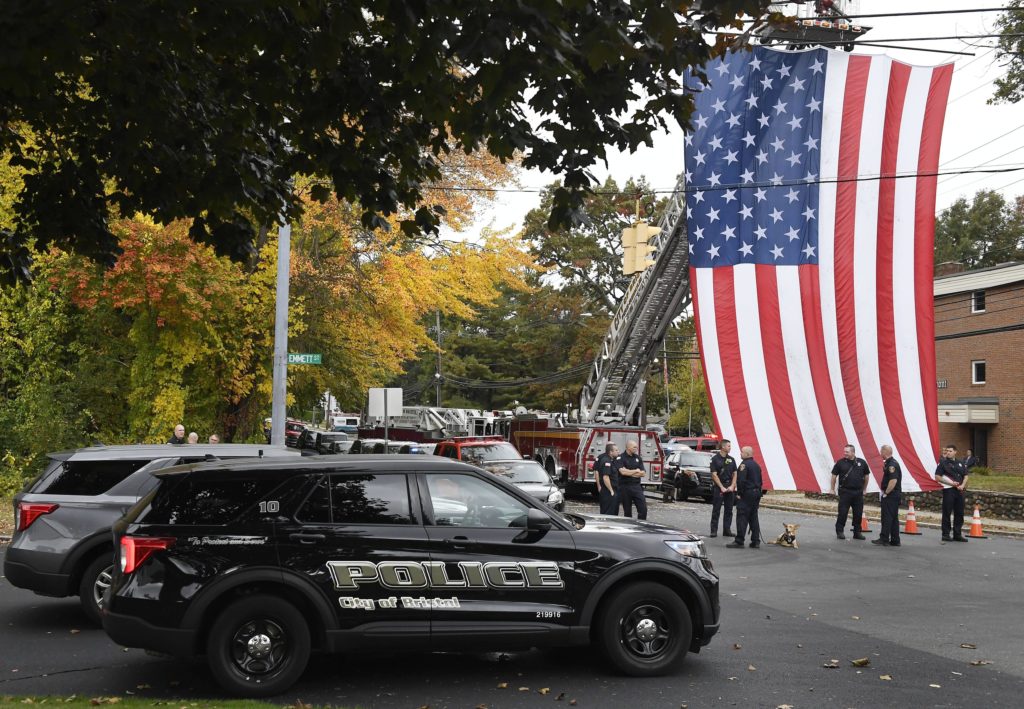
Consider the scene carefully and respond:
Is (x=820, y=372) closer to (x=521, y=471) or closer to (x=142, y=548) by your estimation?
(x=521, y=471)

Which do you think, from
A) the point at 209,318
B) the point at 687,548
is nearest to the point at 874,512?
the point at 209,318

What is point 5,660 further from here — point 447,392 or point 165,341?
point 447,392

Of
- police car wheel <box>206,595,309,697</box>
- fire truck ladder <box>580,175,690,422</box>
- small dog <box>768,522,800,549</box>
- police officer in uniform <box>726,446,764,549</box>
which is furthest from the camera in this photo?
fire truck ladder <box>580,175,690,422</box>

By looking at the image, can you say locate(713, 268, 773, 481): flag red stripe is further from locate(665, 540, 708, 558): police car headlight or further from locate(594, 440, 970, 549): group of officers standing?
locate(665, 540, 708, 558): police car headlight

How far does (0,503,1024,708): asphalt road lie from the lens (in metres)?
7.06

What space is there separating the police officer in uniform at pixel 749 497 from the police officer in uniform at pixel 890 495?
2.24 metres

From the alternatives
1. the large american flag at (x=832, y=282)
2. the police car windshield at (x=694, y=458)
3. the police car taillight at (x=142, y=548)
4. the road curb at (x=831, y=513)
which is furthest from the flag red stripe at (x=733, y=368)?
the police car windshield at (x=694, y=458)

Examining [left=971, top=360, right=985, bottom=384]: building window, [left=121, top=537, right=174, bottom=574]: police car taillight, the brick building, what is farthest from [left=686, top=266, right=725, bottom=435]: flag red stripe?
[left=971, top=360, right=985, bottom=384]: building window

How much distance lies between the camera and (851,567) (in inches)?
571

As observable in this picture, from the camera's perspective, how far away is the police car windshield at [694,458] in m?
31.2

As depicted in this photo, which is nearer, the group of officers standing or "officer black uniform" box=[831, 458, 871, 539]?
the group of officers standing

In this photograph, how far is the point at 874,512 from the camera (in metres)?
27.5

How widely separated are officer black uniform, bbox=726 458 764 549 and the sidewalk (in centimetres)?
674

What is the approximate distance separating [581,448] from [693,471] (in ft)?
14.7
